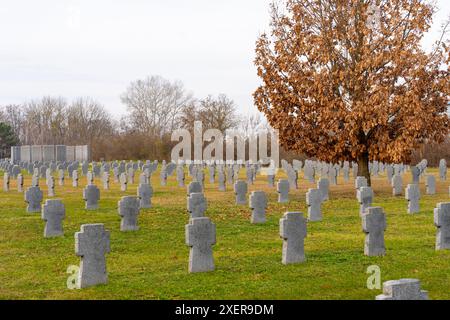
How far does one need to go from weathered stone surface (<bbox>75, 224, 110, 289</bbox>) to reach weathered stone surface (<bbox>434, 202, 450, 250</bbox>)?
20.3 feet

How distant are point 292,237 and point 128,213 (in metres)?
5.58

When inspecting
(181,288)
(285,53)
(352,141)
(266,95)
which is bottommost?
(181,288)

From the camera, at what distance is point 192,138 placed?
206 ft

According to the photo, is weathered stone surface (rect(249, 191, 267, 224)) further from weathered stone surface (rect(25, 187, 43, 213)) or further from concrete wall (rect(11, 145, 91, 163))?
concrete wall (rect(11, 145, 91, 163))

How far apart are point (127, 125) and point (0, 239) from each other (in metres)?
73.7

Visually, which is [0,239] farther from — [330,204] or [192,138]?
[192,138]

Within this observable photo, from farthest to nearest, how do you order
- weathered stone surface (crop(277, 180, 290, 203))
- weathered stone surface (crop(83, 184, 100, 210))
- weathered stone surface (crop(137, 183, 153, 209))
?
weathered stone surface (crop(277, 180, 290, 203)) → weathered stone surface (crop(137, 183, 153, 209)) → weathered stone surface (crop(83, 184, 100, 210))

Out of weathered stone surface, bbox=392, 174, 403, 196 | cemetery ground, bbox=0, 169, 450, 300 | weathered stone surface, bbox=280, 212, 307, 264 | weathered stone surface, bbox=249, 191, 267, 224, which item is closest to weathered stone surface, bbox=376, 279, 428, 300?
cemetery ground, bbox=0, 169, 450, 300

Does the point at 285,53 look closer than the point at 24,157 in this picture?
Yes

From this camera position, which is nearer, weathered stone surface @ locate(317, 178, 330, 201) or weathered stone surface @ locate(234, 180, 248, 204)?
weathered stone surface @ locate(234, 180, 248, 204)

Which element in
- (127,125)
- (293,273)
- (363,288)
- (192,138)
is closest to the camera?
(363,288)

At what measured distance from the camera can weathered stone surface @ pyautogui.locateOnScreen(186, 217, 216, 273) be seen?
10.1m

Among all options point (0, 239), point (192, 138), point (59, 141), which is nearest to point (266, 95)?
point (0, 239)

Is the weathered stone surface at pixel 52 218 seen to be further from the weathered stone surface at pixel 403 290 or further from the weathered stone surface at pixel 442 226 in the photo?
the weathered stone surface at pixel 403 290
